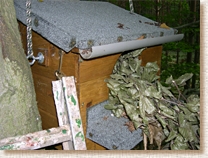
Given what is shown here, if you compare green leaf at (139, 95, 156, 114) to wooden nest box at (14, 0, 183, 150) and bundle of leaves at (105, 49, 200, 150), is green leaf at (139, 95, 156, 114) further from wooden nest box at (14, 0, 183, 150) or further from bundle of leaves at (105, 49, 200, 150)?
wooden nest box at (14, 0, 183, 150)

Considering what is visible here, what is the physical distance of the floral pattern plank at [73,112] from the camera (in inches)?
45.0

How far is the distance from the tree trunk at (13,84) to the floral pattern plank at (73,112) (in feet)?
0.65

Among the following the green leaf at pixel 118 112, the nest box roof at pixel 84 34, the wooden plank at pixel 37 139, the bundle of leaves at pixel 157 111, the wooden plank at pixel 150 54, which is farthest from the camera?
the wooden plank at pixel 150 54

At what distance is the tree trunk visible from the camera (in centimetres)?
97

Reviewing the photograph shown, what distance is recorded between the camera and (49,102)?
4.84 feet

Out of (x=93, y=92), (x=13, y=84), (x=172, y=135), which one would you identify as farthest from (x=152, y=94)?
(x=13, y=84)

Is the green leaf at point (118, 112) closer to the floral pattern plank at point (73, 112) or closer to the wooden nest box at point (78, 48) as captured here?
the wooden nest box at point (78, 48)

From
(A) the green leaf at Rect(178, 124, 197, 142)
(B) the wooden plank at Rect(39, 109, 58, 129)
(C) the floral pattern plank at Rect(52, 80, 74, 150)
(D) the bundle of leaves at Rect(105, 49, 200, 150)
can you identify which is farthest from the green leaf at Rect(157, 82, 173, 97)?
(B) the wooden plank at Rect(39, 109, 58, 129)

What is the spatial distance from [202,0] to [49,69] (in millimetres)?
1124

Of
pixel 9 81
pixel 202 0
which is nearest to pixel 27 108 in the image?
pixel 9 81

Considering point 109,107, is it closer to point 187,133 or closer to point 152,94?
point 152,94

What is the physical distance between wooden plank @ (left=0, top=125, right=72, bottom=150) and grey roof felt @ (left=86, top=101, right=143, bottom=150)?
237 mm

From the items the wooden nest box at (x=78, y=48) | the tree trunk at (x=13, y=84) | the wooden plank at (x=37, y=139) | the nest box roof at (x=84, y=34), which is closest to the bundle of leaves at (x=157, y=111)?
the wooden nest box at (x=78, y=48)

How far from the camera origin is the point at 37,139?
102 cm
